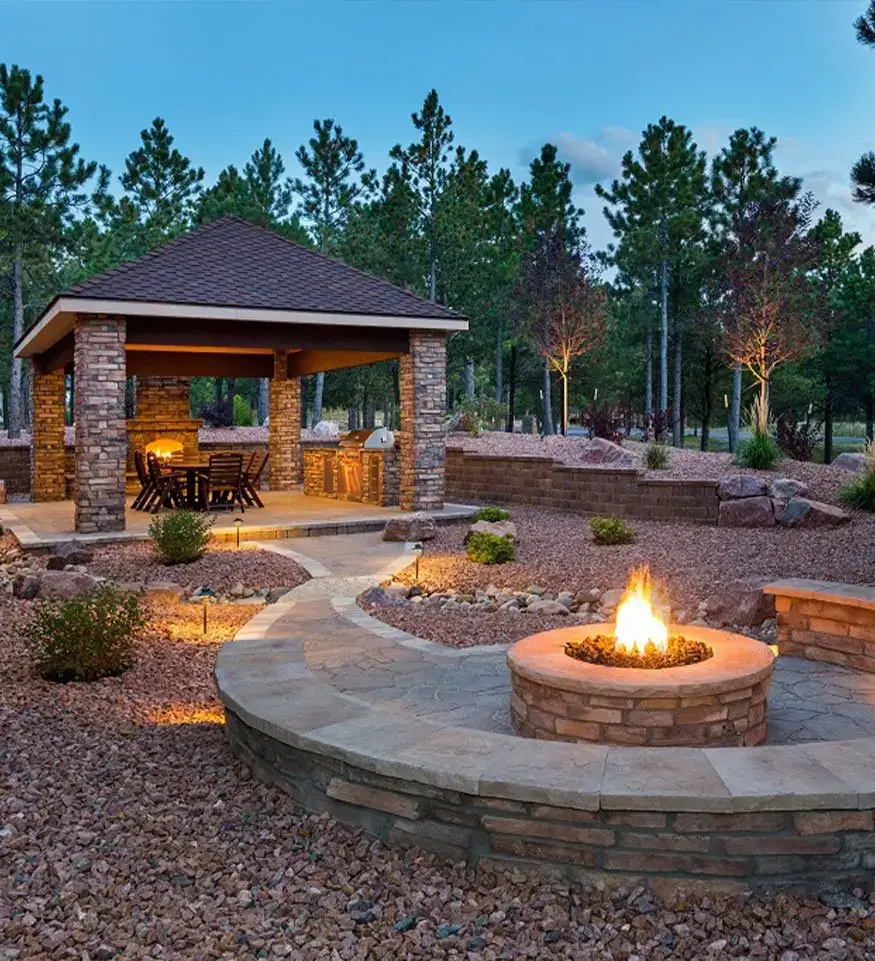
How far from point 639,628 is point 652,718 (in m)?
0.64

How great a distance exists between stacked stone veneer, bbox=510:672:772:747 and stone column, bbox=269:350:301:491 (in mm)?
13623

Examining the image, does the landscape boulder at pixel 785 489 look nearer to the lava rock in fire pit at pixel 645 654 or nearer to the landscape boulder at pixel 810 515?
the landscape boulder at pixel 810 515

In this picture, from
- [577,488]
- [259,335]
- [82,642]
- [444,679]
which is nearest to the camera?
[444,679]

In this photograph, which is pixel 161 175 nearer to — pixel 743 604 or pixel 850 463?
pixel 850 463

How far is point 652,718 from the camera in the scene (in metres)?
3.44

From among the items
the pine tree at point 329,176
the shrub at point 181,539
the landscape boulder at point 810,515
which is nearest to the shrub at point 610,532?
the landscape boulder at point 810,515

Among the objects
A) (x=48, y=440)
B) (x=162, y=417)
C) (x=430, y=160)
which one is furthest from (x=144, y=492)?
(x=430, y=160)

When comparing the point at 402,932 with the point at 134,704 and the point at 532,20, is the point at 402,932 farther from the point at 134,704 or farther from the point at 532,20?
the point at 532,20

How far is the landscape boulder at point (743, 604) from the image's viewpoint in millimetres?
6355

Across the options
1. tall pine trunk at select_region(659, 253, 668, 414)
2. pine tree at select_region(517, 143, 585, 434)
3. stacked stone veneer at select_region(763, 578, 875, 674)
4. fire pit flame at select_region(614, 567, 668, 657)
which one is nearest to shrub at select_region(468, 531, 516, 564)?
stacked stone veneer at select_region(763, 578, 875, 674)

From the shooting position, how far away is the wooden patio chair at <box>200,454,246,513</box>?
493 inches

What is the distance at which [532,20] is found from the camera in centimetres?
1034

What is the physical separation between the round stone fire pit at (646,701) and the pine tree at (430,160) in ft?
76.5

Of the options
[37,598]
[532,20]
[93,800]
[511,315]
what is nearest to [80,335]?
[37,598]
